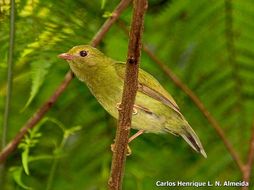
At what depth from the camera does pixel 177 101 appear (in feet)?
6.53

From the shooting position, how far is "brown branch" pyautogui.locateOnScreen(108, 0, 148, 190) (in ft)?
2.85

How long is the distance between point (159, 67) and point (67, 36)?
0.37 meters

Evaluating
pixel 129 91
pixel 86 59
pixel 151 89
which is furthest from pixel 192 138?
pixel 129 91

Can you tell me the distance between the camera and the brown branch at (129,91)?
87 centimetres

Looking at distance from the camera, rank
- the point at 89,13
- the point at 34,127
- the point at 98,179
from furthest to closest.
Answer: the point at 98,179
the point at 89,13
the point at 34,127

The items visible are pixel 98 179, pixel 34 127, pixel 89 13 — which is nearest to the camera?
pixel 34 127

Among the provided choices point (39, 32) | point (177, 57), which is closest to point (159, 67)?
point (177, 57)

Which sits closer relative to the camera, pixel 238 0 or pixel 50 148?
pixel 238 0

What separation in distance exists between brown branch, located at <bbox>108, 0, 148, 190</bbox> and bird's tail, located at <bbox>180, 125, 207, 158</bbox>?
12.7 inches

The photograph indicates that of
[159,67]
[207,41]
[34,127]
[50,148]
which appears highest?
[207,41]

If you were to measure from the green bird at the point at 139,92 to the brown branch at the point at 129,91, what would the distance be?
1.00 ft

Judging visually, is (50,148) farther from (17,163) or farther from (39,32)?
(39,32)

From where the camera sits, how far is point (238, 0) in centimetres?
193

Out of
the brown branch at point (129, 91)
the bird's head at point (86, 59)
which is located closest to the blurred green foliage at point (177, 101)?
the bird's head at point (86, 59)
